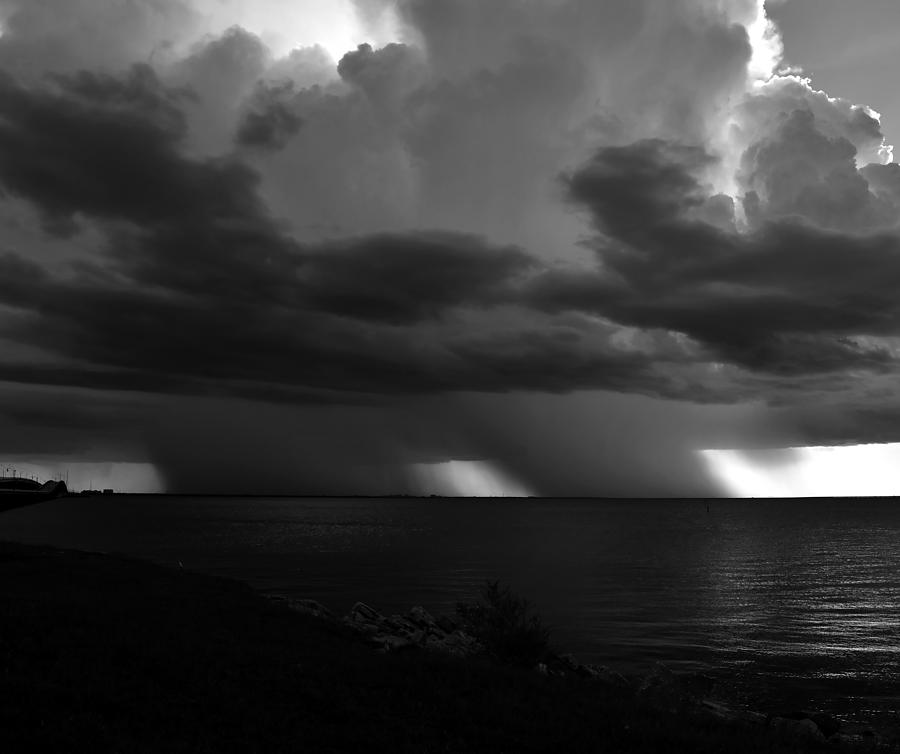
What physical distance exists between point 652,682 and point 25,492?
40.5m

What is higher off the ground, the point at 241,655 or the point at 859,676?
the point at 241,655

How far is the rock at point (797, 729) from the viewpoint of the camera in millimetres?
20328

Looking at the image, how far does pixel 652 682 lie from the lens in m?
30.9

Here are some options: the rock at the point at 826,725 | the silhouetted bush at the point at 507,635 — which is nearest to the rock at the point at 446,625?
the silhouetted bush at the point at 507,635

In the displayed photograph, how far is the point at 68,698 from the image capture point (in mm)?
14836

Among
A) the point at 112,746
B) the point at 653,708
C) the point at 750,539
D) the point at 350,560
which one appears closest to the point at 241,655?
the point at 112,746

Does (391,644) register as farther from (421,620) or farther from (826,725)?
(826,725)

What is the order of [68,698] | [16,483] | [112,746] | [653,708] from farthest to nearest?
[16,483]
[653,708]
[68,698]
[112,746]

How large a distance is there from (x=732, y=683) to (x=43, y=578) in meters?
35.0

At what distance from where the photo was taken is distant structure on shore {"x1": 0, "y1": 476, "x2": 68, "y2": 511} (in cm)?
4728

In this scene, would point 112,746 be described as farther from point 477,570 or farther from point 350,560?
point 350,560

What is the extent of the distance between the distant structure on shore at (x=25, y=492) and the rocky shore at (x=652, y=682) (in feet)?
66.4

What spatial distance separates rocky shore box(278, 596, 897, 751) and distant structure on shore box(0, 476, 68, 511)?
20244mm

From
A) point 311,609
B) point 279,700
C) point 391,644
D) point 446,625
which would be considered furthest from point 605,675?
point 279,700
